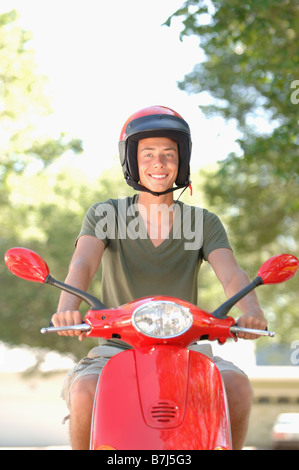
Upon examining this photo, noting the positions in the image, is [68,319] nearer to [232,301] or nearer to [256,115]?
[232,301]

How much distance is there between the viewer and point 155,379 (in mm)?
2389

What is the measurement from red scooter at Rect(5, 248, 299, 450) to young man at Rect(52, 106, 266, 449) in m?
0.62

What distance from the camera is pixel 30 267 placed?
259 centimetres

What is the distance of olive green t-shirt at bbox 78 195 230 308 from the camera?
334cm

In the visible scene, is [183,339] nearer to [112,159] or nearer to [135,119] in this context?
[135,119]

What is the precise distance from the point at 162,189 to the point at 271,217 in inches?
599

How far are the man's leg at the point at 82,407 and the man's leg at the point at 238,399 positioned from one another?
0.51m

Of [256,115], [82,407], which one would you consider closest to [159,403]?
[82,407]

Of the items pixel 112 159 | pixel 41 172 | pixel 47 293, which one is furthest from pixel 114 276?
pixel 112 159

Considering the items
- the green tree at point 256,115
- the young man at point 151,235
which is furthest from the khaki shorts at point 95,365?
the green tree at point 256,115

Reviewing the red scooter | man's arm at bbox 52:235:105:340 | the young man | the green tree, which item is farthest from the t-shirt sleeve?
the green tree

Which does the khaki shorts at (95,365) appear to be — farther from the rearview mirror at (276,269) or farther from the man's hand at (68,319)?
the rearview mirror at (276,269)

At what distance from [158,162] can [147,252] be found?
436 mm

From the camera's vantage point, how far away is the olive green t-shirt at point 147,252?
3338mm
